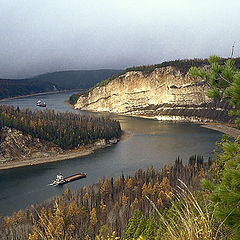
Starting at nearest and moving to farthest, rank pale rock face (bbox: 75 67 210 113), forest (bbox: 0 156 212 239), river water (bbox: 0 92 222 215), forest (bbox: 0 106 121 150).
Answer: forest (bbox: 0 156 212 239), river water (bbox: 0 92 222 215), forest (bbox: 0 106 121 150), pale rock face (bbox: 75 67 210 113)

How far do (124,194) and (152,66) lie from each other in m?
140

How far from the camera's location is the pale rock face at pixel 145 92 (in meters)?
152

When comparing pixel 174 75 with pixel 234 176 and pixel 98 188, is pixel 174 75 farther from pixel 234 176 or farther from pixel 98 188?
pixel 234 176

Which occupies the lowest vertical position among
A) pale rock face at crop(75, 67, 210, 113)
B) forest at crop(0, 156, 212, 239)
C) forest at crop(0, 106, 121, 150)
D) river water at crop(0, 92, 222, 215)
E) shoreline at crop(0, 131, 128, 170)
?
river water at crop(0, 92, 222, 215)

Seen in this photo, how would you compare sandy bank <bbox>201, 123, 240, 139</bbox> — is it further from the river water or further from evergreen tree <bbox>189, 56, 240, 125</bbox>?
evergreen tree <bbox>189, 56, 240, 125</bbox>

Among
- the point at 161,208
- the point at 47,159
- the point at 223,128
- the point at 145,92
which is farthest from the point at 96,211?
the point at 145,92

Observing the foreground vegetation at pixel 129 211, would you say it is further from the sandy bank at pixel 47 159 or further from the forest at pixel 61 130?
the forest at pixel 61 130

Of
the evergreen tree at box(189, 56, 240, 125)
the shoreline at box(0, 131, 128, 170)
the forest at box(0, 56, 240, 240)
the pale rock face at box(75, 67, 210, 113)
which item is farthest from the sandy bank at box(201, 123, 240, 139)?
the evergreen tree at box(189, 56, 240, 125)

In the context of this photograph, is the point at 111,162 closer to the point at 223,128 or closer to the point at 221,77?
the point at 221,77

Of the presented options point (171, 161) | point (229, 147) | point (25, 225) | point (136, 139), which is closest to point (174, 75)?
point (136, 139)

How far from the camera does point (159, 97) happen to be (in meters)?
164

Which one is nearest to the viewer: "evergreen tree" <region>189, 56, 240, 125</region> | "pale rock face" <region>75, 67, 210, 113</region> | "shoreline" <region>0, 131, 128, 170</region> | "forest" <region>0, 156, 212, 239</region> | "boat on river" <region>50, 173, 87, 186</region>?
"evergreen tree" <region>189, 56, 240, 125</region>

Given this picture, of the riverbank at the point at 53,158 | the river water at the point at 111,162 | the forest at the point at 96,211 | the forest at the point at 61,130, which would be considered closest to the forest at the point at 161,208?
the forest at the point at 96,211

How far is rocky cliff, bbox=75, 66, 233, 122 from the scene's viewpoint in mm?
142875
